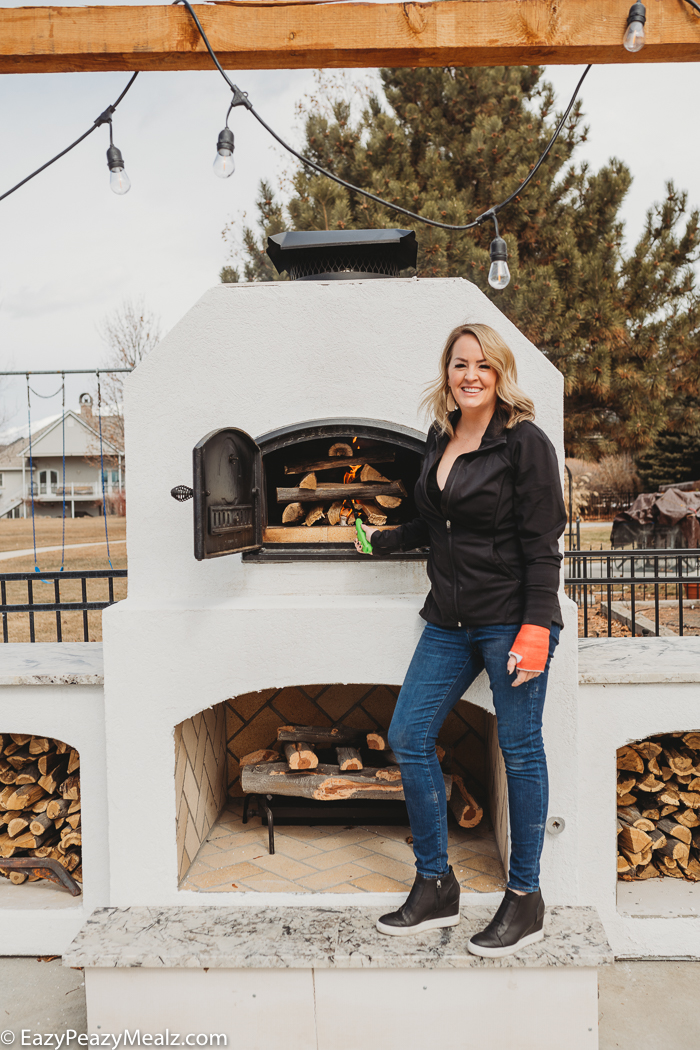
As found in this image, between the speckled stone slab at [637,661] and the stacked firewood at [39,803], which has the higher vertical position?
the speckled stone slab at [637,661]

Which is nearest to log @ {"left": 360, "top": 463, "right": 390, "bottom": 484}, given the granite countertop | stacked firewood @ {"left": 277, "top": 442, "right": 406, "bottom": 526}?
stacked firewood @ {"left": 277, "top": 442, "right": 406, "bottom": 526}

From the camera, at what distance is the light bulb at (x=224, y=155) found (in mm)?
2320

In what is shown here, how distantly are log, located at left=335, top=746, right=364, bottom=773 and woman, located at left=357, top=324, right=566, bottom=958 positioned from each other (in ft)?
2.46

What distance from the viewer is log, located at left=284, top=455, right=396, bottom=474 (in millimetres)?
2584

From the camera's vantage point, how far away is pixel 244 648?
7.52 feet

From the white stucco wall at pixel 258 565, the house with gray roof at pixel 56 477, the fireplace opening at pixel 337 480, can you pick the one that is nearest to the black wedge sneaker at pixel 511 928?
the white stucco wall at pixel 258 565

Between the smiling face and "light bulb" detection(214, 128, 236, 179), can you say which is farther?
"light bulb" detection(214, 128, 236, 179)

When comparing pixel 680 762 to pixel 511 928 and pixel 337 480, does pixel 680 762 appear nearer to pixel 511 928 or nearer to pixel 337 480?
pixel 511 928

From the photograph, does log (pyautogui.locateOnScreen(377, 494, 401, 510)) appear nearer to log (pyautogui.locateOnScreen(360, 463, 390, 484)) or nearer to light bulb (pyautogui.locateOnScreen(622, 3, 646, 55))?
log (pyautogui.locateOnScreen(360, 463, 390, 484))

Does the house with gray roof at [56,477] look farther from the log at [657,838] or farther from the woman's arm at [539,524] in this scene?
the woman's arm at [539,524]

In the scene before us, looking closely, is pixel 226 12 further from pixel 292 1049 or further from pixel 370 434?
pixel 292 1049

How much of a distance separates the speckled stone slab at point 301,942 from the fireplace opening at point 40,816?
26.2 inches

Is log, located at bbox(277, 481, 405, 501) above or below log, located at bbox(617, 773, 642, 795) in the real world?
above

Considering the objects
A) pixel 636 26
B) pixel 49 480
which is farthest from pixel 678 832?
pixel 49 480
